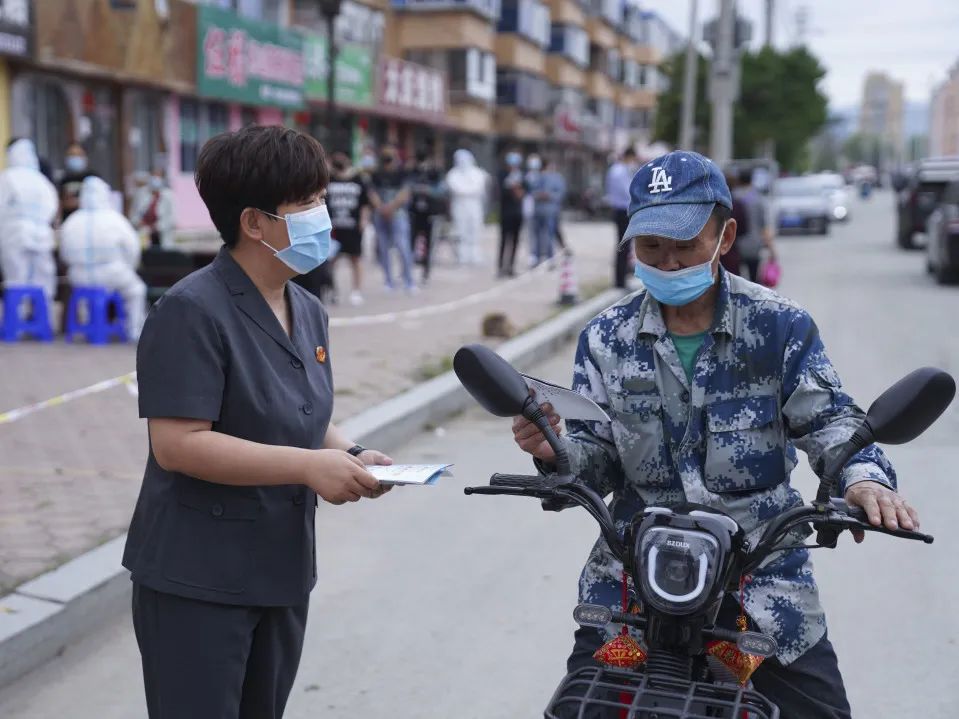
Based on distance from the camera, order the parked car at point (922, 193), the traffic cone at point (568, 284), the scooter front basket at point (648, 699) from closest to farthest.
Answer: the scooter front basket at point (648, 699)
the traffic cone at point (568, 284)
the parked car at point (922, 193)

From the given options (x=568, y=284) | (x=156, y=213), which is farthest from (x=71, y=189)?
(x=568, y=284)

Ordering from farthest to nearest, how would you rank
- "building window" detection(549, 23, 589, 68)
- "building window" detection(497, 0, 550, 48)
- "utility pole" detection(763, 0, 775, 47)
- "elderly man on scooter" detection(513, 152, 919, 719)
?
"building window" detection(549, 23, 589, 68), "building window" detection(497, 0, 550, 48), "utility pole" detection(763, 0, 775, 47), "elderly man on scooter" detection(513, 152, 919, 719)

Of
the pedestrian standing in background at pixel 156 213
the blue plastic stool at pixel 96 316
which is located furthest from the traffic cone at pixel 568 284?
the blue plastic stool at pixel 96 316

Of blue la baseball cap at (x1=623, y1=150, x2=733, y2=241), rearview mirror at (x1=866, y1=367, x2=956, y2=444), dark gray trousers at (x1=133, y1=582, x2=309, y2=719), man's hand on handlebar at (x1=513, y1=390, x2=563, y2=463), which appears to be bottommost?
dark gray trousers at (x1=133, y1=582, x2=309, y2=719)

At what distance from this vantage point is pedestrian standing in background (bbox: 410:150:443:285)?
18609 millimetres

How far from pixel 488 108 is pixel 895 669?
151 ft

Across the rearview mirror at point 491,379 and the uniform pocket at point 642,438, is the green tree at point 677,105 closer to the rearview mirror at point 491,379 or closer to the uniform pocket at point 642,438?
the uniform pocket at point 642,438

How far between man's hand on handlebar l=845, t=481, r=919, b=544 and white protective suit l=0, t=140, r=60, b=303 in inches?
434

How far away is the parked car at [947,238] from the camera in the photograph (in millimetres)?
18703

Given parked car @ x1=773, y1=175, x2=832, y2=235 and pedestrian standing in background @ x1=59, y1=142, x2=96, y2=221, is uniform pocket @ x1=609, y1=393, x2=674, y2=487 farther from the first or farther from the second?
parked car @ x1=773, y1=175, x2=832, y2=235

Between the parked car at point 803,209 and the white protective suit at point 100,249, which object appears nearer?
the white protective suit at point 100,249

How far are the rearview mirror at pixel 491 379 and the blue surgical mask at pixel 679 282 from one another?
444mm

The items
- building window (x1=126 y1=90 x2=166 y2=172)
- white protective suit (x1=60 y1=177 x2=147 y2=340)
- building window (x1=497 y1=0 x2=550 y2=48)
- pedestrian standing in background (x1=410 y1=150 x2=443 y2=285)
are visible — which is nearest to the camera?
white protective suit (x1=60 y1=177 x2=147 y2=340)

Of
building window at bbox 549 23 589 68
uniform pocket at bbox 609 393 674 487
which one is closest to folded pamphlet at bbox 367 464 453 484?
uniform pocket at bbox 609 393 674 487
